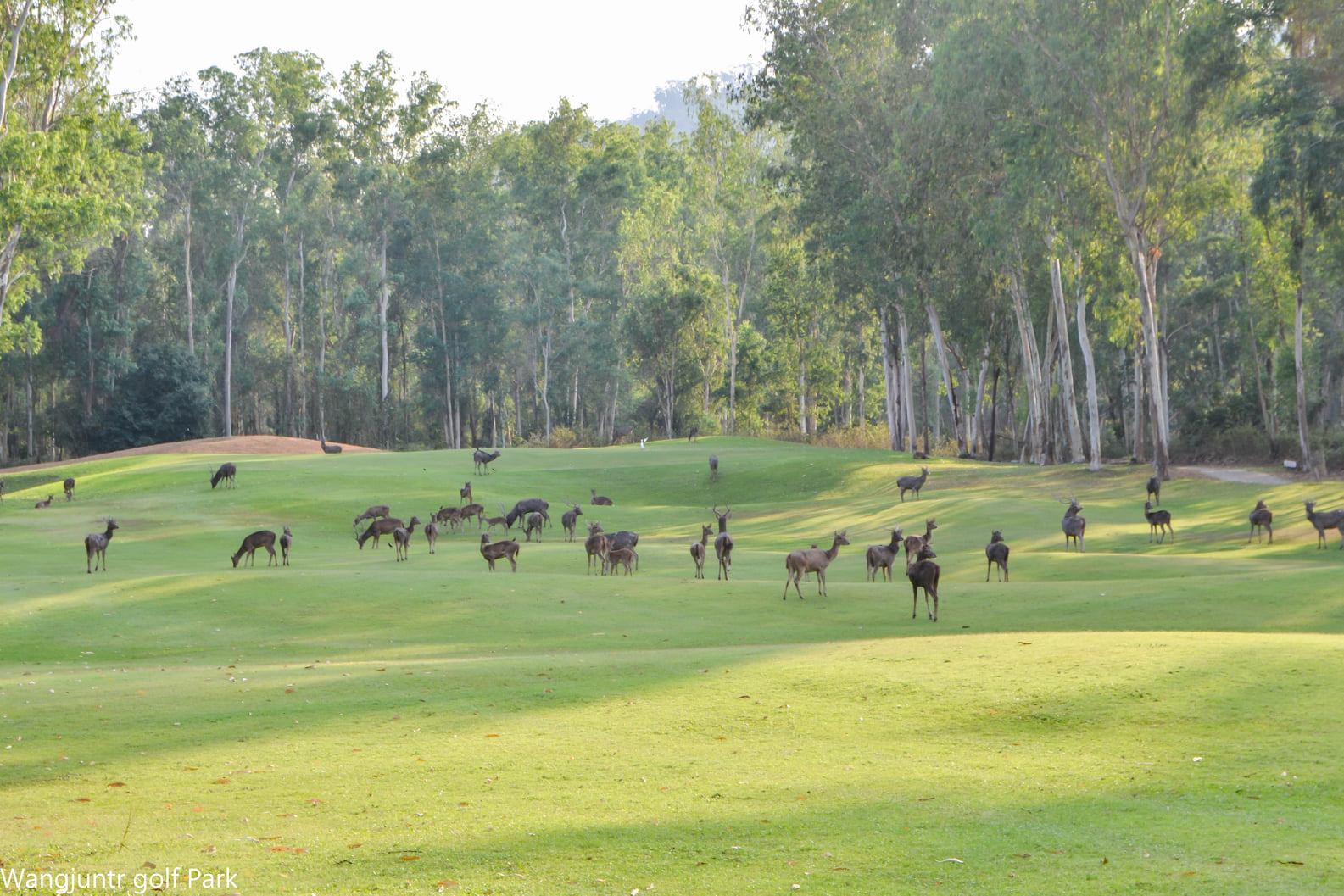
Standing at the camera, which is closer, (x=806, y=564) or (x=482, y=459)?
(x=806, y=564)

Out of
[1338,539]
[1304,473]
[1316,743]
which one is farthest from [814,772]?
Result: [1304,473]

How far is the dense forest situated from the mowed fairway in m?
21.2

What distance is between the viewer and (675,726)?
1216cm

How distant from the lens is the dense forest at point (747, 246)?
42.2 m

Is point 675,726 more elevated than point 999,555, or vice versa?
point 999,555

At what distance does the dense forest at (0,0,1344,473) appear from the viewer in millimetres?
42219

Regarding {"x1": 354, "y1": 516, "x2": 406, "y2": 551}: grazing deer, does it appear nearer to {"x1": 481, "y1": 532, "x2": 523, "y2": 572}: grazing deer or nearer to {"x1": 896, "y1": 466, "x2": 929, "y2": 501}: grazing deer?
{"x1": 481, "y1": 532, "x2": 523, "y2": 572}: grazing deer

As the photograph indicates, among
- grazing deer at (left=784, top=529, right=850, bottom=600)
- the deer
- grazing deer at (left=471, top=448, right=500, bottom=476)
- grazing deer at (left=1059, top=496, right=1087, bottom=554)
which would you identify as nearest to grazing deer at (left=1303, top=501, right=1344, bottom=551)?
grazing deer at (left=1059, top=496, right=1087, bottom=554)

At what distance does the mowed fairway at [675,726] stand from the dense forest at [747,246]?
21168mm

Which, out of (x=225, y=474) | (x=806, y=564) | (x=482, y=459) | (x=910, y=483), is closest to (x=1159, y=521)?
(x=910, y=483)

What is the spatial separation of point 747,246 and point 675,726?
81.9 m

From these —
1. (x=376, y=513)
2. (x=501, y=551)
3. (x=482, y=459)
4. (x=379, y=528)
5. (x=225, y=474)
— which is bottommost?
(x=501, y=551)

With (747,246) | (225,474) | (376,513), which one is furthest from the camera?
(747,246)

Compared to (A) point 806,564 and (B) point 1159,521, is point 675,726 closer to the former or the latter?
(A) point 806,564
